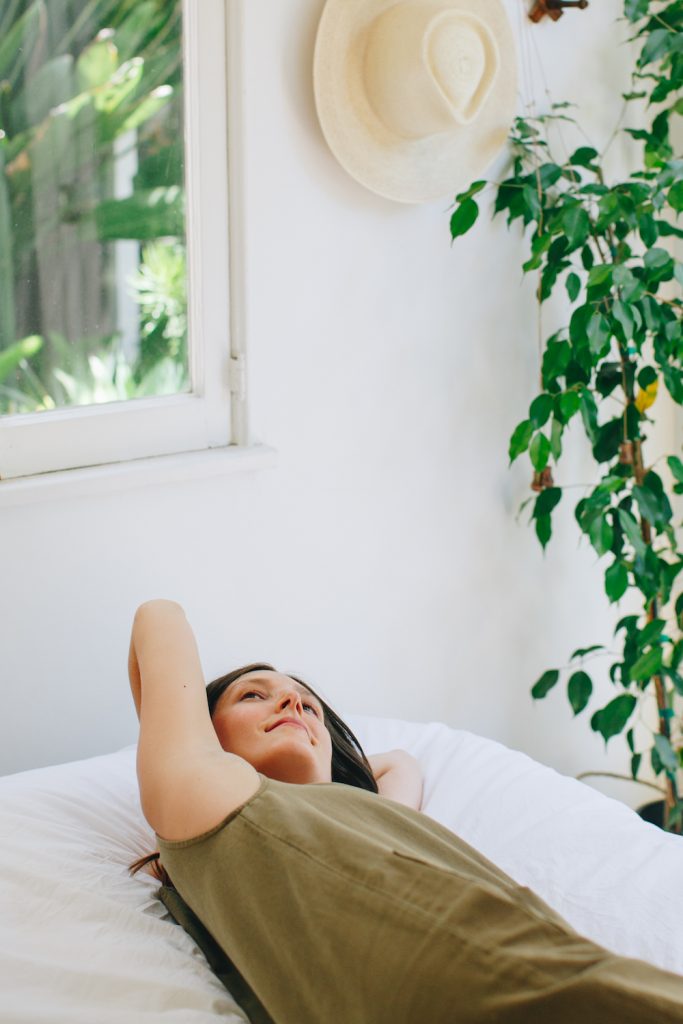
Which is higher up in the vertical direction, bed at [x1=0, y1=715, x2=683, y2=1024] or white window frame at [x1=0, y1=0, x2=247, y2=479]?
white window frame at [x1=0, y1=0, x2=247, y2=479]

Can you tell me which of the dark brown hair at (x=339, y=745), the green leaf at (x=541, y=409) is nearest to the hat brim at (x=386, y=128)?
the green leaf at (x=541, y=409)

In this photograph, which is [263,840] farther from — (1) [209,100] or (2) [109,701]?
(1) [209,100]

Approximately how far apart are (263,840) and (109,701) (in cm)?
76

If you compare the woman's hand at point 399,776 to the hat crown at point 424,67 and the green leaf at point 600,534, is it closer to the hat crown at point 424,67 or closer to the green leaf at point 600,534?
the green leaf at point 600,534

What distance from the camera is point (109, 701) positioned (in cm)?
178

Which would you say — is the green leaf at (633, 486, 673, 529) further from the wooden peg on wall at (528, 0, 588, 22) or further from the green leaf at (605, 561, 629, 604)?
the wooden peg on wall at (528, 0, 588, 22)

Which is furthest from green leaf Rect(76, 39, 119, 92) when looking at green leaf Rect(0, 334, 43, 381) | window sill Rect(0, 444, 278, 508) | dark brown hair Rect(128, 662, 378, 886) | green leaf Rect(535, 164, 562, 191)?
dark brown hair Rect(128, 662, 378, 886)

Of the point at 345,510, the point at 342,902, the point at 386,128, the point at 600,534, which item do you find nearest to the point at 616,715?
the point at 600,534

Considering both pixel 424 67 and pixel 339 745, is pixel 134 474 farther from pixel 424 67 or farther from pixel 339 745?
pixel 424 67

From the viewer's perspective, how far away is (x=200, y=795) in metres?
1.13

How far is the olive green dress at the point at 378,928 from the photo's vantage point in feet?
2.82

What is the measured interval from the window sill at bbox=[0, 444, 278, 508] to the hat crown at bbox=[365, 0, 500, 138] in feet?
1.86

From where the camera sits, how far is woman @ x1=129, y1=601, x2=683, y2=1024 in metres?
0.87

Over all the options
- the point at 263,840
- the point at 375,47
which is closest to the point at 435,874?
the point at 263,840
